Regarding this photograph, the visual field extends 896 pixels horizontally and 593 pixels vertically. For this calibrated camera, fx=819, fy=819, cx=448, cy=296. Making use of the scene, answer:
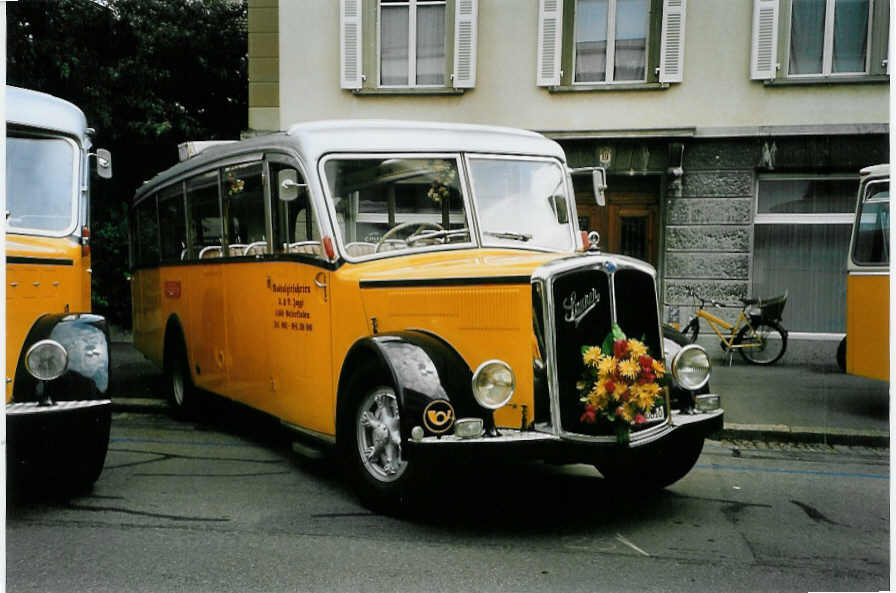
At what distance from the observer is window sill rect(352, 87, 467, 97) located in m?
6.97

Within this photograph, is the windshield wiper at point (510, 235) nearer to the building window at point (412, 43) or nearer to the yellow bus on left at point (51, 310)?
the yellow bus on left at point (51, 310)

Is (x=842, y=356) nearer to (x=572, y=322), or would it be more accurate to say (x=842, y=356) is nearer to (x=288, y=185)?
(x=572, y=322)

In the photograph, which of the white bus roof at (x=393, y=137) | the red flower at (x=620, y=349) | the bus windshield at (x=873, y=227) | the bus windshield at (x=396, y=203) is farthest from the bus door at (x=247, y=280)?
the bus windshield at (x=873, y=227)

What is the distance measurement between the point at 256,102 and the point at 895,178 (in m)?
5.24

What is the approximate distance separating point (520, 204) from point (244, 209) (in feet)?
6.73

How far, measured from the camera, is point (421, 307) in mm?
4441

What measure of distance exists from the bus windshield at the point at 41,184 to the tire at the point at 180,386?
2.34 m

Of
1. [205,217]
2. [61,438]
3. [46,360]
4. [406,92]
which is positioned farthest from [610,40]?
[61,438]

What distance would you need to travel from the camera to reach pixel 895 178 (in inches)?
127

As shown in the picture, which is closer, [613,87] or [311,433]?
[311,433]

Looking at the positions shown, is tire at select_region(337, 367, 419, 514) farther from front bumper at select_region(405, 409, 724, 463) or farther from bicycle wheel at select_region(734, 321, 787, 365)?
bicycle wheel at select_region(734, 321, 787, 365)

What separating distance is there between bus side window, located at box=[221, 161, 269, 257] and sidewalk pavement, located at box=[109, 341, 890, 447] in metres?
1.49

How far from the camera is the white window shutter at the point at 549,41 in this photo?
6.95 m

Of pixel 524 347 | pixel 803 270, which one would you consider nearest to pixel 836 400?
pixel 803 270
